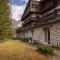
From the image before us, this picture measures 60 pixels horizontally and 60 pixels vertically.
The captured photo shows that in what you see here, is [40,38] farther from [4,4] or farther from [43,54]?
[4,4]

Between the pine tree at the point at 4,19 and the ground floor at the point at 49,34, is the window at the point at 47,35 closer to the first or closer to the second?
the ground floor at the point at 49,34

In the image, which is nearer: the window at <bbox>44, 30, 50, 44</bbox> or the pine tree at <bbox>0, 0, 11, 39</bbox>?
the pine tree at <bbox>0, 0, 11, 39</bbox>

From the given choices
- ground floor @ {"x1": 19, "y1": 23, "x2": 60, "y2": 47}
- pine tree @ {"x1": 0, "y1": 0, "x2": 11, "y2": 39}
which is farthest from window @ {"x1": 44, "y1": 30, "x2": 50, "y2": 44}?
pine tree @ {"x1": 0, "y1": 0, "x2": 11, "y2": 39}

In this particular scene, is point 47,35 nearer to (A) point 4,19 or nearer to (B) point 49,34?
(B) point 49,34

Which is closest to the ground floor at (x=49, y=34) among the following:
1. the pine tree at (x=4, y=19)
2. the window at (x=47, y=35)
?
the window at (x=47, y=35)

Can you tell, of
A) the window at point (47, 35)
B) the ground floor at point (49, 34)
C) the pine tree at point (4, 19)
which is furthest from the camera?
the window at point (47, 35)

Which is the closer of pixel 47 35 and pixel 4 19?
pixel 4 19

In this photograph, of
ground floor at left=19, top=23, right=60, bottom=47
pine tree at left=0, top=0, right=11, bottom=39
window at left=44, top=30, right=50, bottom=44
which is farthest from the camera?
window at left=44, top=30, right=50, bottom=44

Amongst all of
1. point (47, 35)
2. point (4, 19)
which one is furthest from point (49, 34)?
point (4, 19)

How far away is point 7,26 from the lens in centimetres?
670

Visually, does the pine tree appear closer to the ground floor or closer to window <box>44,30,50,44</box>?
the ground floor

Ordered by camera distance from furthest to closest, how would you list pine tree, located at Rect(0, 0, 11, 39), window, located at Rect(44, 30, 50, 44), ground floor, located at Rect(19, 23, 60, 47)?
window, located at Rect(44, 30, 50, 44)
ground floor, located at Rect(19, 23, 60, 47)
pine tree, located at Rect(0, 0, 11, 39)

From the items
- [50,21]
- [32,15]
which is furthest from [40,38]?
[32,15]

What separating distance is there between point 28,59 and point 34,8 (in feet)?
55.8
